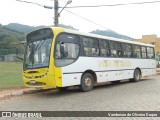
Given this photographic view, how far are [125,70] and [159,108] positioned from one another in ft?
29.7

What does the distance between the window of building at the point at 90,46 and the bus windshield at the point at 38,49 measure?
215 cm

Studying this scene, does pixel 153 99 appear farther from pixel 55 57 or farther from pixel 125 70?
pixel 125 70

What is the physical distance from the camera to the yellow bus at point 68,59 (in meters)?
12.2

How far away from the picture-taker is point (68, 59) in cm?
1278

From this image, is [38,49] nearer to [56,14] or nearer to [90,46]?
[90,46]

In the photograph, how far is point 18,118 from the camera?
26.0 ft

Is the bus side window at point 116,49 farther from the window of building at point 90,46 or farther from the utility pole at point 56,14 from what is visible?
the utility pole at point 56,14

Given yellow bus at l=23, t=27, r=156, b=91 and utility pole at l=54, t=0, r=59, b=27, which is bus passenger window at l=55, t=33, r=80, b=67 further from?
utility pole at l=54, t=0, r=59, b=27

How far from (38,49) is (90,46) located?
295cm

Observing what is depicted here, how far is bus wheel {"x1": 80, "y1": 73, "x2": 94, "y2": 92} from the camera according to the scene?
13.6 m

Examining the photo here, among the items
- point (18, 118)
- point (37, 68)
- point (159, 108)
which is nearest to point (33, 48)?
point (37, 68)

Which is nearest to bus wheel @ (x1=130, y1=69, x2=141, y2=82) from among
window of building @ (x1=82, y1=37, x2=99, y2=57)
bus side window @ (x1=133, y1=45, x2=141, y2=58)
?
bus side window @ (x1=133, y1=45, x2=141, y2=58)

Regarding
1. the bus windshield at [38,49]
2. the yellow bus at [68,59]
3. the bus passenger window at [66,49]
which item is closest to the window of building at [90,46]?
the yellow bus at [68,59]

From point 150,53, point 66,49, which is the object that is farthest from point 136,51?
point 66,49
